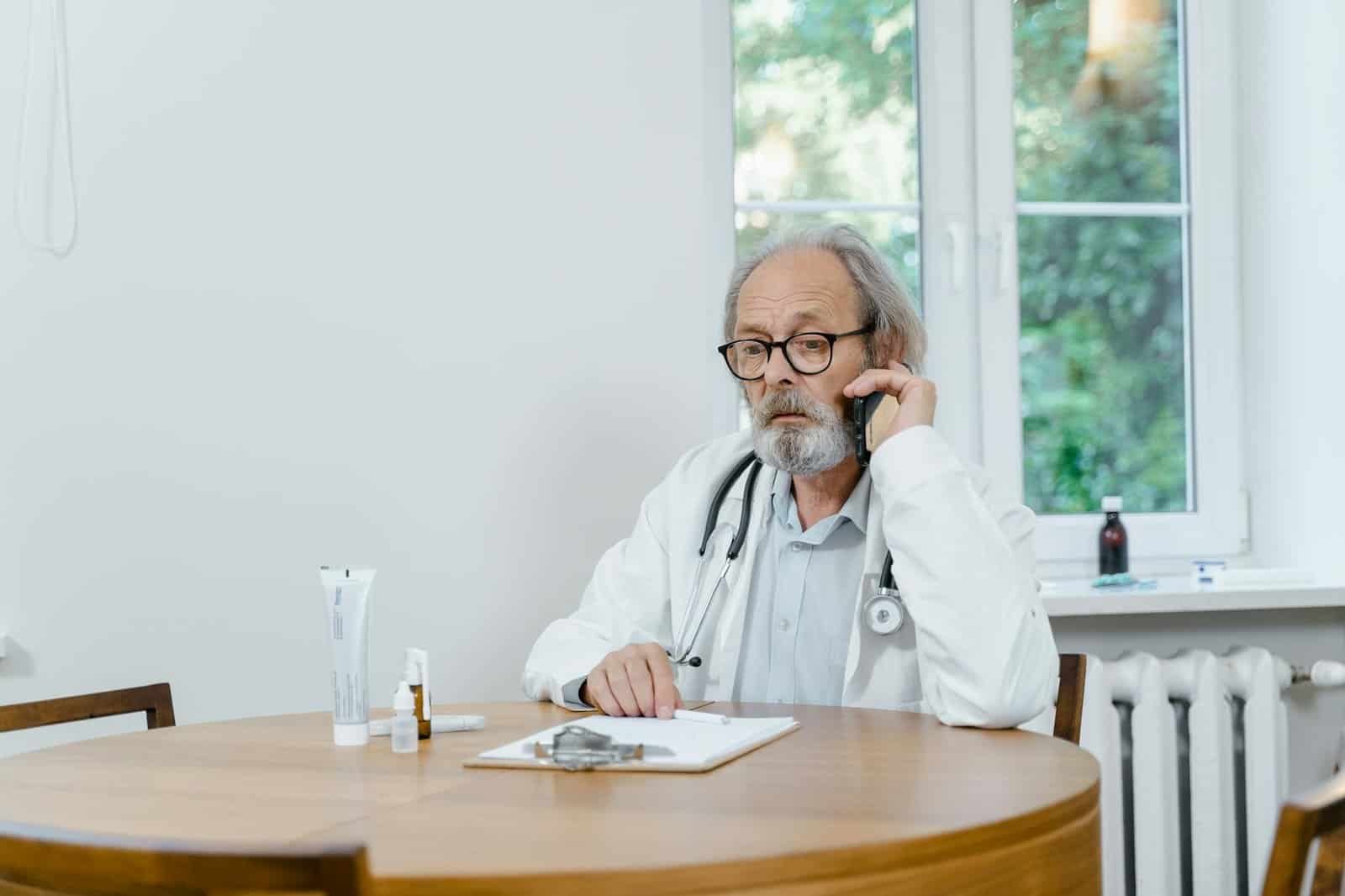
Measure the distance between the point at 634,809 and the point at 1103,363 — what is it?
6.75ft

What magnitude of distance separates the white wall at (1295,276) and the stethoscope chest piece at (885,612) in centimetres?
132

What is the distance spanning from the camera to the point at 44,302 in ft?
7.19

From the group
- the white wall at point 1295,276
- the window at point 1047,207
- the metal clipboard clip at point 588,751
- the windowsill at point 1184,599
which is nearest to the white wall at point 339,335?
the window at point 1047,207

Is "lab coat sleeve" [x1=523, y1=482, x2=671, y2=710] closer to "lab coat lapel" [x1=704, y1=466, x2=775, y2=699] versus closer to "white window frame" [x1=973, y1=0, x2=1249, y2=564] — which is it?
"lab coat lapel" [x1=704, y1=466, x2=775, y2=699]

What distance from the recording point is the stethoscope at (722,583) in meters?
1.72

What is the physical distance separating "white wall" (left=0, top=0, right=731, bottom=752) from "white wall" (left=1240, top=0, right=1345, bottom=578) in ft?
4.04

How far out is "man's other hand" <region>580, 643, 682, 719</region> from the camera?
60.2 inches

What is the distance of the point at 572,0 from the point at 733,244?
568mm

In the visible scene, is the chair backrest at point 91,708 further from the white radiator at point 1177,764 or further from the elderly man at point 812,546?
the white radiator at point 1177,764

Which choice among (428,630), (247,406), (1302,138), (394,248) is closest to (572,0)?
(394,248)

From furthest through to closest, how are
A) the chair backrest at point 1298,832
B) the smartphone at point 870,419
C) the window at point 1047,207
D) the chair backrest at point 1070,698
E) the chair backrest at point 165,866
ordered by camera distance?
1. the window at point 1047,207
2. the smartphone at point 870,419
3. the chair backrest at point 1070,698
4. the chair backrest at point 1298,832
5. the chair backrest at point 165,866

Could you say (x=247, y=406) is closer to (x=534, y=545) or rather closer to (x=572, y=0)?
(x=534, y=545)


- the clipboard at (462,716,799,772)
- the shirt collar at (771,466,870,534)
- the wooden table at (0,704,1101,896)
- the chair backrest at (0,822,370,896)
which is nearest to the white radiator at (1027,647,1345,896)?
the shirt collar at (771,466,870,534)

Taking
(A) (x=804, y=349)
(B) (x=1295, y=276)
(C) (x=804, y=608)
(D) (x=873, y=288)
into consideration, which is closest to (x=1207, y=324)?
(B) (x=1295, y=276)
